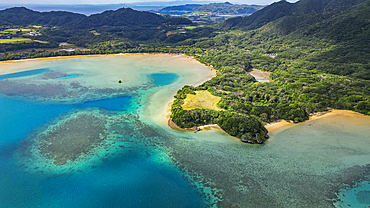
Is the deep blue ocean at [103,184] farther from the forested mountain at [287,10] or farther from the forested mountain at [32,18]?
the forested mountain at [32,18]

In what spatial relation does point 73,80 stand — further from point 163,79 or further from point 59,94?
point 163,79

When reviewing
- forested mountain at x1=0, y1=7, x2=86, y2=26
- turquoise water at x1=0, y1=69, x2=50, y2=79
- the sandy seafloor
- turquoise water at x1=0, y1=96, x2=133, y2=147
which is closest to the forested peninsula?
forested mountain at x1=0, y1=7, x2=86, y2=26

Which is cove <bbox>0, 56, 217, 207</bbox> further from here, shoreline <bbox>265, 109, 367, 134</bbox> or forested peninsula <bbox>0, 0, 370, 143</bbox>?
shoreline <bbox>265, 109, 367, 134</bbox>

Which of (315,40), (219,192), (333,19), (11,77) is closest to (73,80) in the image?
(11,77)

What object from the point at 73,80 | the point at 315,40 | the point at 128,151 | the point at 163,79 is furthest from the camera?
the point at 315,40

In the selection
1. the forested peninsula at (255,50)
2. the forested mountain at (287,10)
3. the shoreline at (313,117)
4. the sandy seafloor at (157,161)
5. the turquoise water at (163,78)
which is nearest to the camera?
the sandy seafloor at (157,161)

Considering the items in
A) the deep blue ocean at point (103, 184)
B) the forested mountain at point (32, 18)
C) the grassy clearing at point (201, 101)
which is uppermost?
the forested mountain at point (32, 18)

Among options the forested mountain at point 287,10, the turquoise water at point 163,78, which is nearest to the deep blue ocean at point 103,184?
the turquoise water at point 163,78
